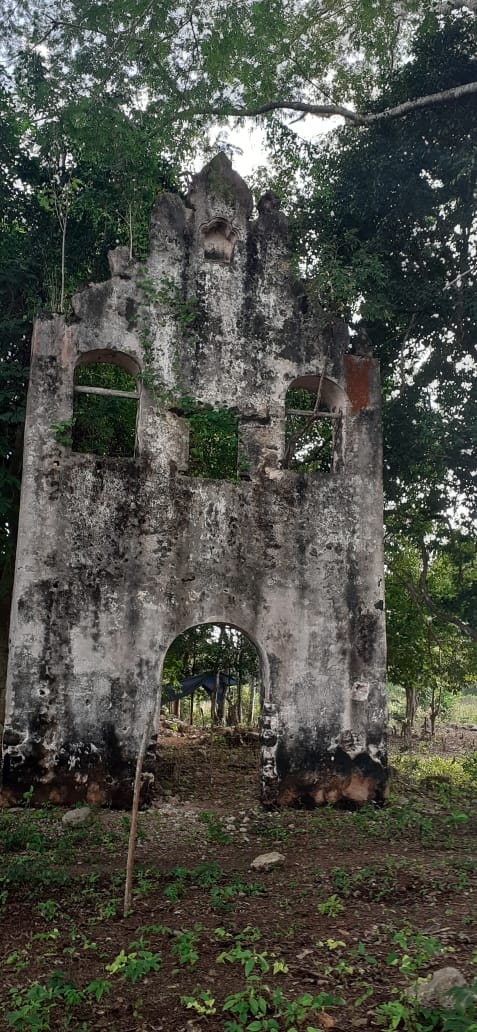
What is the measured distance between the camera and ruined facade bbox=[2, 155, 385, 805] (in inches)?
372

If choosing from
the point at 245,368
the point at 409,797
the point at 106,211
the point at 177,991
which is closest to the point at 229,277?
the point at 245,368

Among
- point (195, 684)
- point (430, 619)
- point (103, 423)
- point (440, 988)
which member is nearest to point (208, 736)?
point (195, 684)

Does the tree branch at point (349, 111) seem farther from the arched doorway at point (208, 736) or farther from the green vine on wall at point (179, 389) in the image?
the arched doorway at point (208, 736)

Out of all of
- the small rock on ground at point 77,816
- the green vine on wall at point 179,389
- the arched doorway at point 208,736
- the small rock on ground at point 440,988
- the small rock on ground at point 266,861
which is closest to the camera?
the small rock on ground at point 440,988

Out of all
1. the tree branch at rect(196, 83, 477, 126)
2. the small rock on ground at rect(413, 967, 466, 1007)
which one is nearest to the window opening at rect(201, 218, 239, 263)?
the tree branch at rect(196, 83, 477, 126)

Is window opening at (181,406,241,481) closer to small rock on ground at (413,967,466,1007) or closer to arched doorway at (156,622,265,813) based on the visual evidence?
arched doorway at (156,622,265,813)

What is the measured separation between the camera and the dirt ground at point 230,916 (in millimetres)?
4617

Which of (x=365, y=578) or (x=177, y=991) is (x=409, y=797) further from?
(x=177, y=991)

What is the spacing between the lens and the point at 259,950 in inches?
215

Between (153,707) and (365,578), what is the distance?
3.45 m

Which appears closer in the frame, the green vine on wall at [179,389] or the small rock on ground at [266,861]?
the small rock on ground at [266,861]

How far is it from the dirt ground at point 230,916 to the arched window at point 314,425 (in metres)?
5.09

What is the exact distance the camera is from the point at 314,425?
13938 mm

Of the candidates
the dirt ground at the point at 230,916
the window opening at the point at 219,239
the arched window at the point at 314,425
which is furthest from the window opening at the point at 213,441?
the dirt ground at the point at 230,916
